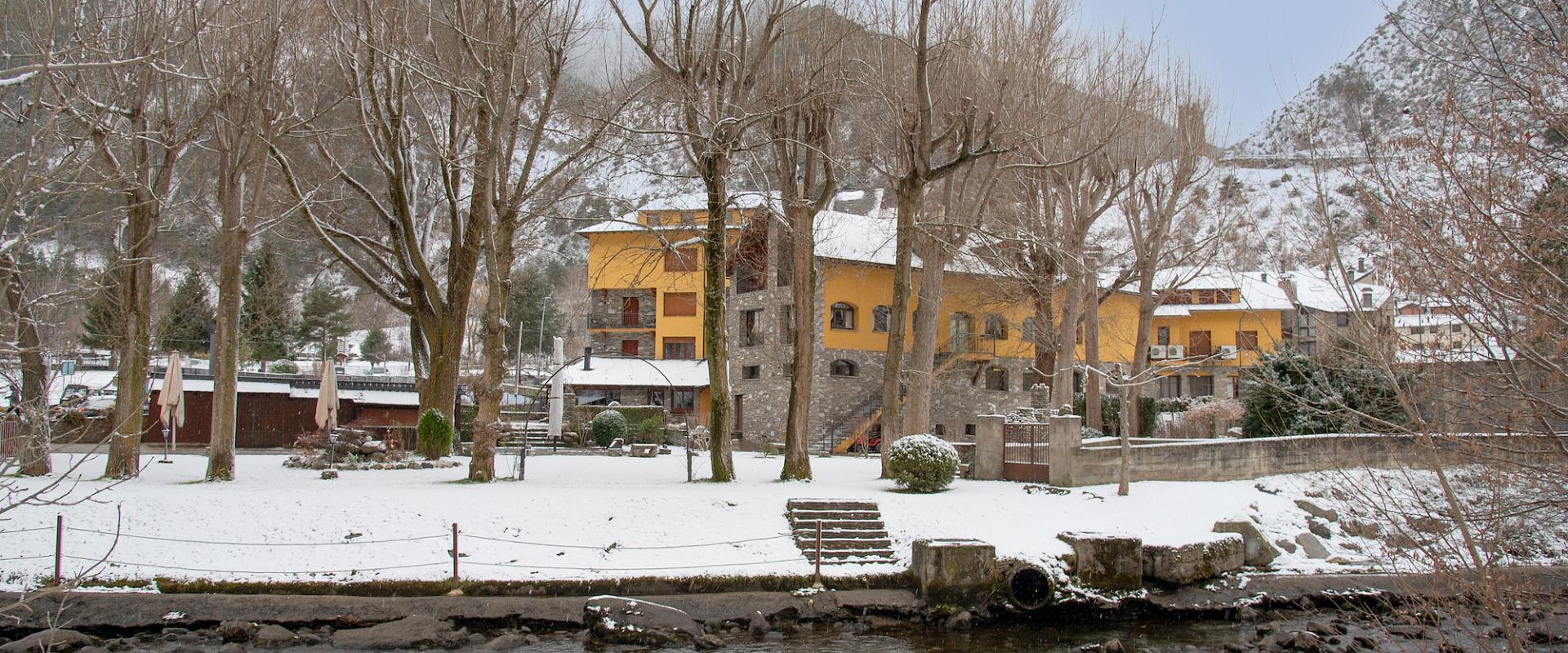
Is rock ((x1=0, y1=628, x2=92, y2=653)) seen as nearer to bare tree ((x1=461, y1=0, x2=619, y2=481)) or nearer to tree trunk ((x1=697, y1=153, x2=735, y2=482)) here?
bare tree ((x1=461, y1=0, x2=619, y2=481))

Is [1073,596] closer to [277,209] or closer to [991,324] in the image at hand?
[277,209]

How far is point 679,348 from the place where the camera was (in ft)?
143

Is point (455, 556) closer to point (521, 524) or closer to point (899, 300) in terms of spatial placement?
point (521, 524)

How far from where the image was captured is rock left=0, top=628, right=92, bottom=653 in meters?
9.89

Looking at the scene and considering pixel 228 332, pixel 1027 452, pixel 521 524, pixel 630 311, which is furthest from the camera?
pixel 630 311

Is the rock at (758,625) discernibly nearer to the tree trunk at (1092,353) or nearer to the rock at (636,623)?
the rock at (636,623)

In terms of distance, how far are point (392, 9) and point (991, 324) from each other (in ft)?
86.7

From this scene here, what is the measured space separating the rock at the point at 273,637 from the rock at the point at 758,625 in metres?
5.26

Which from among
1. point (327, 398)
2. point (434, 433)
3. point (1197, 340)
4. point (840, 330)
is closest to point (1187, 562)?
point (434, 433)

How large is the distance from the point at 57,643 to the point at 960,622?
33.6 ft

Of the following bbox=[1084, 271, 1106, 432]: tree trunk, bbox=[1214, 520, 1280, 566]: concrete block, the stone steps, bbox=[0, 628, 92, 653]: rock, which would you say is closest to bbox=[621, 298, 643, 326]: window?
bbox=[1084, 271, 1106, 432]: tree trunk

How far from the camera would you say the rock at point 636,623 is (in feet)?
37.4

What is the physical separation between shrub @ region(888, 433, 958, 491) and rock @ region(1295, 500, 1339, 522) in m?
→ 6.66

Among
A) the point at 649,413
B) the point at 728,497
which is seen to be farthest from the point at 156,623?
the point at 649,413
